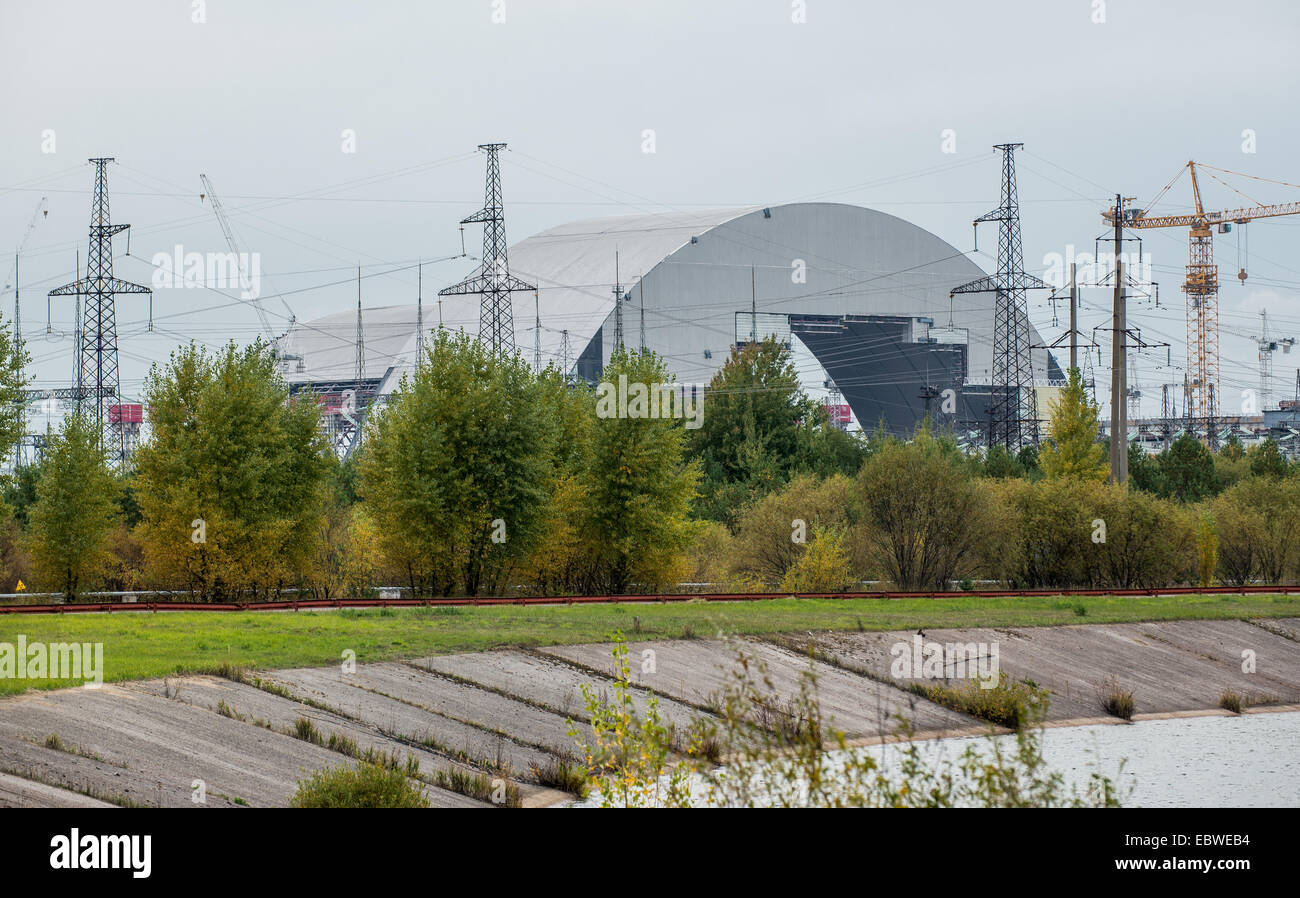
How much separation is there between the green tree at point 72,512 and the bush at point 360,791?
99.6ft

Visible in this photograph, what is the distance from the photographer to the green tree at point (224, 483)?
134 ft

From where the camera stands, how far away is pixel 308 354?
5138 inches

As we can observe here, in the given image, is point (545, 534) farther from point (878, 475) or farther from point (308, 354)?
point (308, 354)

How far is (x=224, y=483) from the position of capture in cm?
4122

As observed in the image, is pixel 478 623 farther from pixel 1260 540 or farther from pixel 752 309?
pixel 752 309

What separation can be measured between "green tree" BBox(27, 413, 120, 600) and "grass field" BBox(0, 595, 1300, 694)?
13.7 meters

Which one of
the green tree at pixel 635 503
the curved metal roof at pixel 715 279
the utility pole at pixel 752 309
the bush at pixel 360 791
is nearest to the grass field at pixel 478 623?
the bush at pixel 360 791

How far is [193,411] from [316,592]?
22.4 feet

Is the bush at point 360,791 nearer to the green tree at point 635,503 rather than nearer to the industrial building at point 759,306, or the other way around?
the green tree at point 635,503

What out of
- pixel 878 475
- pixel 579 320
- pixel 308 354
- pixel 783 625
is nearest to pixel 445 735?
pixel 783 625

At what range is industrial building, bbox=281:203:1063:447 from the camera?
314 ft

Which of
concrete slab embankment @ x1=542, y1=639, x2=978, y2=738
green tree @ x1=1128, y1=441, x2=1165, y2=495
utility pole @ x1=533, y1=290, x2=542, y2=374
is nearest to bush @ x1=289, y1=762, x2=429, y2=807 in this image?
concrete slab embankment @ x1=542, y1=639, x2=978, y2=738
